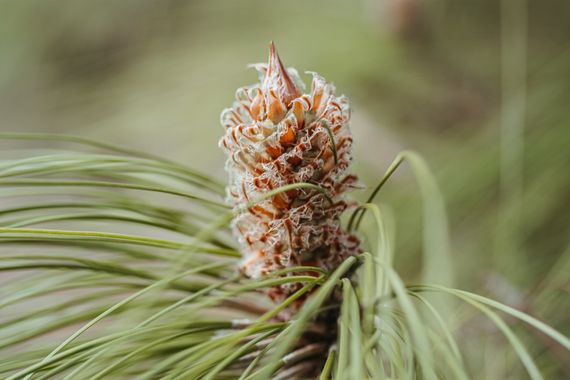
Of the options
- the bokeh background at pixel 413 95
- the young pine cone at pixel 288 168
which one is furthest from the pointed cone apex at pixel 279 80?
the bokeh background at pixel 413 95

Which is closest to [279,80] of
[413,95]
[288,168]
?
[288,168]

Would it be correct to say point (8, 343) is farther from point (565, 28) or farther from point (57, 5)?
point (57, 5)

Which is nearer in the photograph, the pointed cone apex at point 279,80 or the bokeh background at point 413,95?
the pointed cone apex at point 279,80

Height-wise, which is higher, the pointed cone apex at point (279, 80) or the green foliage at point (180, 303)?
the pointed cone apex at point (279, 80)

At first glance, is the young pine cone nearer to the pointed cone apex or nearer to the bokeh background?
the pointed cone apex

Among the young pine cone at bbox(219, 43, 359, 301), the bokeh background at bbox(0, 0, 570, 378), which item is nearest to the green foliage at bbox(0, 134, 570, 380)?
the young pine cone at bbox(219, 43, 359, 301)

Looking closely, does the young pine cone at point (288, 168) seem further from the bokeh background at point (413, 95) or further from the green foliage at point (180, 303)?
the bokeh background at point (413, 95)

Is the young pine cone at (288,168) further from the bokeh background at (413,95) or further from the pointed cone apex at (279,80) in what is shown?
the bokeh background at (413,95)

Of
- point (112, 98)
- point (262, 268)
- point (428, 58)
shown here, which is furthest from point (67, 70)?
point (262, 268)
